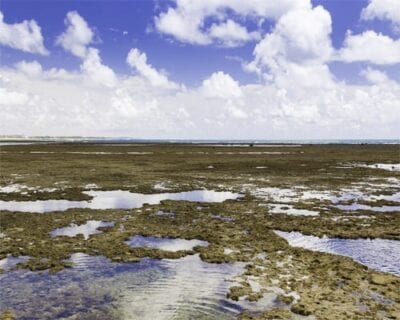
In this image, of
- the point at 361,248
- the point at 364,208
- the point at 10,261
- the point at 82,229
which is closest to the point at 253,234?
the point at 361,248

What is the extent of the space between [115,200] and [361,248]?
17.6 m

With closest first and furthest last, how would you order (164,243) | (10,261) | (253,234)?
(10,261), (164,243), (253,234)

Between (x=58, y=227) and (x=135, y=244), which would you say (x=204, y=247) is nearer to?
(x=135, y=244)

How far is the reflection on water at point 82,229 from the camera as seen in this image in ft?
64.7

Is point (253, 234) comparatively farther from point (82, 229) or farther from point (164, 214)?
point (82, 229)

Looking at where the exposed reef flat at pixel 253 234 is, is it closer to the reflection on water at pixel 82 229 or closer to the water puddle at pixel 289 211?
the water puddle at pixel 289 211

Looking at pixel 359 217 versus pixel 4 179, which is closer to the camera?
pixel 359 217

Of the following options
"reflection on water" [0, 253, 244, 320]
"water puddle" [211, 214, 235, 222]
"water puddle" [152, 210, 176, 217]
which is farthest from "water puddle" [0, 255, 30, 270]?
"water puddle" [211, 214, 235, 222]

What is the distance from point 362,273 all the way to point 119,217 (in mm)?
13612

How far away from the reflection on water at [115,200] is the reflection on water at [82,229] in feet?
15.5

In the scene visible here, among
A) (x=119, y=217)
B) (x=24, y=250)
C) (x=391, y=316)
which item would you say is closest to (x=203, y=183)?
(x=119, y=217)

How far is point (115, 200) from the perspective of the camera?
97.8 feet

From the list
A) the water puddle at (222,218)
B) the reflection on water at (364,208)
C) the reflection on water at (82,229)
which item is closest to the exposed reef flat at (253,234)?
the water puddle at (222,218)

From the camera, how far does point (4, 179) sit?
137 ft
